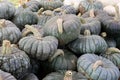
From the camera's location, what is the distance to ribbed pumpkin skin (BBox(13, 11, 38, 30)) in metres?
2.60

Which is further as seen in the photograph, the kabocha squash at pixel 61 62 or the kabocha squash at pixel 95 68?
the kabocha squash at pixel 61 62

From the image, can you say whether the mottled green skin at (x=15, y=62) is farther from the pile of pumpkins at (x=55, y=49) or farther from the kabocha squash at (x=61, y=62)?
the kabocha squash at (x=61, y=62)

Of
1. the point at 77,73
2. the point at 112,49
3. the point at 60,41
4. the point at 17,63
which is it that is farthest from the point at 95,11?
the point at 17,63

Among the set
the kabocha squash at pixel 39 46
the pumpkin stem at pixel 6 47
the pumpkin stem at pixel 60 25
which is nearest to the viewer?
the pumpkin stem at pixel 6 47

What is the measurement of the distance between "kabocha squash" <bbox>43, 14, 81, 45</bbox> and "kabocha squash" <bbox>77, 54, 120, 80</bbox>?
185 millimetres

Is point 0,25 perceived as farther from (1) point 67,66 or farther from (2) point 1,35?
(1) point 67,66

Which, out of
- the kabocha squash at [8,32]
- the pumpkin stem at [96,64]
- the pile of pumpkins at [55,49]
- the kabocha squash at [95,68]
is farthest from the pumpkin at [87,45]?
the kabocha squash at [8,32]

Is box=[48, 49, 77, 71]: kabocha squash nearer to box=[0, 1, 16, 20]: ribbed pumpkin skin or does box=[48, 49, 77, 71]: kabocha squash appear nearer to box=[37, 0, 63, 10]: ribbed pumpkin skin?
box=[0, 1, 16, 20]: ribbed pumpkin skin

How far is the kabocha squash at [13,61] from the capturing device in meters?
1.90

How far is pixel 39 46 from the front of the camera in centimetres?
209

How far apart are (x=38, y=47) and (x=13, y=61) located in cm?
25

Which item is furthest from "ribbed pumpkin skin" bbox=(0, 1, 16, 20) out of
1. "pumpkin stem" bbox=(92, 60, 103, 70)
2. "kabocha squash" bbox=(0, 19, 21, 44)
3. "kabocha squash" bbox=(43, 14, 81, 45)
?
"pumpkin stem" bbox=(92, 60, 103, 70)

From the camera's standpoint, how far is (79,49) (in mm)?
2332

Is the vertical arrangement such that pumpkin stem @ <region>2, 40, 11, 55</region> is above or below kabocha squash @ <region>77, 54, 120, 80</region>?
above
